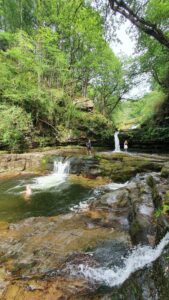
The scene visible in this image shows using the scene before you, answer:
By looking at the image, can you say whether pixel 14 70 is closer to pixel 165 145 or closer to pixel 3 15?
pixel 3 15

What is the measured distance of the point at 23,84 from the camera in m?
17.4

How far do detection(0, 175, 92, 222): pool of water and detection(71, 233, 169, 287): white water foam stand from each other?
342 centimetres

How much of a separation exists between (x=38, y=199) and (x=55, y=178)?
3727 mm

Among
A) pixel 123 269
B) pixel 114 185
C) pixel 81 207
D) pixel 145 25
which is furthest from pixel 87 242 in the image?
pixel 145 25

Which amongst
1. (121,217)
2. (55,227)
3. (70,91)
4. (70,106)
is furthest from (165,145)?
(55,227)

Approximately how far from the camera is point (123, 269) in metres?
3.98

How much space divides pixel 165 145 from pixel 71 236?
520 inches

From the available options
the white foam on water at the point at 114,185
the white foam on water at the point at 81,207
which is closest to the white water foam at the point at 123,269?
the white foam on water at the point at 81,207

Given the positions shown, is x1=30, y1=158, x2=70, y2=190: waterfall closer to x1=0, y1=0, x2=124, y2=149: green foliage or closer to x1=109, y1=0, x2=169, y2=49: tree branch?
x1=0, y1=0, x2=124, y2=149: green foliage

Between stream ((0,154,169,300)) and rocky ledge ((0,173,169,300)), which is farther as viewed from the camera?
stream ((0,154,169,300))

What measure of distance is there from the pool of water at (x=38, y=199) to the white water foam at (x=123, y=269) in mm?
3418

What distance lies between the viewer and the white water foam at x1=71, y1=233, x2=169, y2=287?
12.3ft

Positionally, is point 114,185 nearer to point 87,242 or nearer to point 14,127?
point 87,242

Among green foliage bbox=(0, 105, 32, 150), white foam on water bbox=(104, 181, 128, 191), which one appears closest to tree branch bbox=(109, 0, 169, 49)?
white foam on water bbox=(104, 181, 128, 191)
